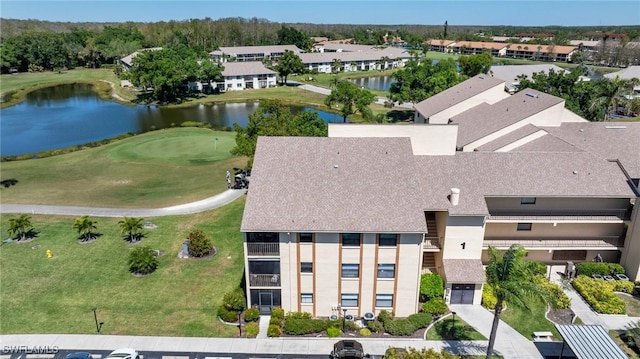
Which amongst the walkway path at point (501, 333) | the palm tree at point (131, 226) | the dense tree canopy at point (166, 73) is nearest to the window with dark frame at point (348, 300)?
the walkway path at point (501, 333)

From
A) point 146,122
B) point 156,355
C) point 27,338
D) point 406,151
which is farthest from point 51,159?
point 406,151

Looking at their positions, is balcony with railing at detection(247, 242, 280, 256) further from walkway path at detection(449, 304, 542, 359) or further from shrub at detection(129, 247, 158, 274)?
walkway path at detection(449, 304, 542, 359)

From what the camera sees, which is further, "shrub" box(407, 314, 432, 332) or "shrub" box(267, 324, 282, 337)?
"shrub" box(407, 314, 432, 332)

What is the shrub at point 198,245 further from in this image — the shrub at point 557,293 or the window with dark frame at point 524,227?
the shrub at point 557,293

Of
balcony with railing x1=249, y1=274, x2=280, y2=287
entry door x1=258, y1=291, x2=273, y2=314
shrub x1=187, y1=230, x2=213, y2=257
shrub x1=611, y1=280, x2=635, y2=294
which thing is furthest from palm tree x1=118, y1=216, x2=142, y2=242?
shrub x1=611, y1=280, x2=635, y2=294

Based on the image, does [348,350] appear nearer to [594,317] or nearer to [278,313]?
[278,313]

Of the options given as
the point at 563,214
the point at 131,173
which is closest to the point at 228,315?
the point at 563,214

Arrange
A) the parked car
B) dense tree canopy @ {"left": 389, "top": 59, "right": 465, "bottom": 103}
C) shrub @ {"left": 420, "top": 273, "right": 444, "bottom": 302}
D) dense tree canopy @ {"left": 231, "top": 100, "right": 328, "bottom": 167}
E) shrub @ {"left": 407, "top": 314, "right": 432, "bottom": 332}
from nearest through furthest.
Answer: shrub @ {"left": 407, "top": 314, "right": 432, "bottom": 332} → shrub @ {"left": 420, "top": 273, "right": 444, "bottom": 302} → the parked car → dense tree canopy @ {"left": 231, "top": 100, "right": 328, "bottom": 167} → dense tree canopy @ {"left": 389, "top": 59, "right": 465, "bottom": 103}
